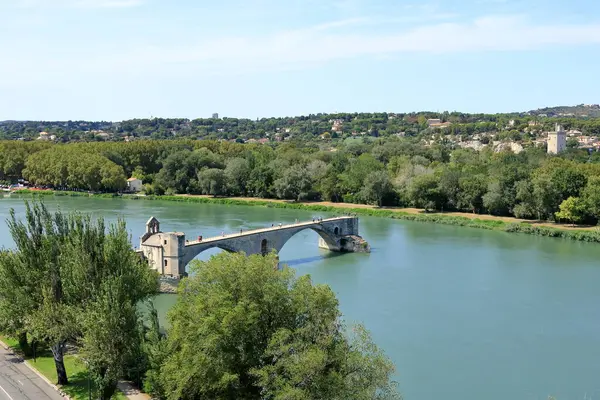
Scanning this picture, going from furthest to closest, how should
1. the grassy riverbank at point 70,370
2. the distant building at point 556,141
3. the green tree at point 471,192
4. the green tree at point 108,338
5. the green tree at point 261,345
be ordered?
the distant building at point 556,141
the green tree at point 471,192
the grassy riverbank at point 70,370
the green tree at point 108,338
the green tree at point 261,345

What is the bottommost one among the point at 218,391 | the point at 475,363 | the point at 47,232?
the point at 475,363

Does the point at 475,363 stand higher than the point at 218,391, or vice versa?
the point at 218,391

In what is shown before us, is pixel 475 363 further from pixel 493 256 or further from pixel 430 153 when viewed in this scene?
pixel 430 153

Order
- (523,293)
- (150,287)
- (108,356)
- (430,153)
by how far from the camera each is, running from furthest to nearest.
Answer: (430,153), (523,293), (150,287), (108,356)

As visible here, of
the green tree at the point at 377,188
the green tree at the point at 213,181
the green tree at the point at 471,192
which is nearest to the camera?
the green tree at the point at 471,192

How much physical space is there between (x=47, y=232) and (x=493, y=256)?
29.6 m

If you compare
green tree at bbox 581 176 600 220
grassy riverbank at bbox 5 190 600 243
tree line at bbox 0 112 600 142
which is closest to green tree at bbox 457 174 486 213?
grassy riverbank at bbox 5 190 600 243

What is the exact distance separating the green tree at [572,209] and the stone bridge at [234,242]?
62.9 feet

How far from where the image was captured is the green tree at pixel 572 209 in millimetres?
52031

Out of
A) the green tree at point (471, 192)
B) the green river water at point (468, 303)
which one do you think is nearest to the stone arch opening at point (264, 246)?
the green river water at point (468, 303)

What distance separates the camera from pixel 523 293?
32.1m

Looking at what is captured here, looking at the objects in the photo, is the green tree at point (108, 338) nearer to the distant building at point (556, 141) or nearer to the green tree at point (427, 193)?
the green tree at point (427, 193)

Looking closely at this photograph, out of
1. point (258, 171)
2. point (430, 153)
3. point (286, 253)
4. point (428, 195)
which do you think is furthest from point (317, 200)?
point (286, 253)

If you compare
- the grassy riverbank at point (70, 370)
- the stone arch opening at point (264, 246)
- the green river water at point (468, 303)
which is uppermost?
the stone arch opening at point (264, 246)
